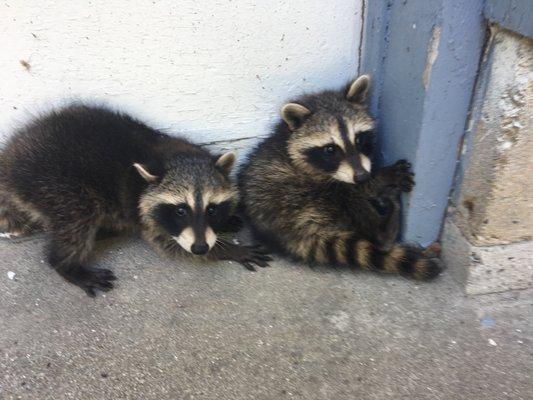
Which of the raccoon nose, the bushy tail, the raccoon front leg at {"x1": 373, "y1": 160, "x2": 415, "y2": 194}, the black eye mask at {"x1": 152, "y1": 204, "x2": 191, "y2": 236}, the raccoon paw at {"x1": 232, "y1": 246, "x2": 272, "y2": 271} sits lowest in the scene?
the raccoon paw at {"x1": 232, "y1": 246, "x2": 272, "y2": 271}

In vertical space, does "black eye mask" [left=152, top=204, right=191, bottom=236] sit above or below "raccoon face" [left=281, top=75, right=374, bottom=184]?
below

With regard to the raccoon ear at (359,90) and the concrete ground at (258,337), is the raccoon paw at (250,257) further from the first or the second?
the raccoon ear at (359,90)

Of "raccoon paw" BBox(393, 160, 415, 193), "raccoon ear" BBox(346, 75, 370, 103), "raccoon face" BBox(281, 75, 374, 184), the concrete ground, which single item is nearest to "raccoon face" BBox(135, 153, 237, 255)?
the concrete ground

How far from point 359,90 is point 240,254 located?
3.17 feet

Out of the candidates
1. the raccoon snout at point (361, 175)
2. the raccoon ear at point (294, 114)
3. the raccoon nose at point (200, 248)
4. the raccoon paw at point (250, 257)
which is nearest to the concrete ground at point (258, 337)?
the raccoon paw at point (250, 257)

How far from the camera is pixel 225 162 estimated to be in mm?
2258

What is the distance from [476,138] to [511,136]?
5.9 inches

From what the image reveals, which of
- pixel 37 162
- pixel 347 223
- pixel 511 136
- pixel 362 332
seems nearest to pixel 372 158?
pixel 347 223

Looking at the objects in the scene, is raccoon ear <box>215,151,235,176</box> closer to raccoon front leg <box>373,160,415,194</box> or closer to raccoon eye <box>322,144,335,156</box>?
raccoon eye <box>322,144,335,156</box>

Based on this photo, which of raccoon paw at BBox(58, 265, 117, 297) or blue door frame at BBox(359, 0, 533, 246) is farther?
raccoon paw at BBox(58, 265, 117, 297)

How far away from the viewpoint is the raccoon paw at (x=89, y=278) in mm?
2105

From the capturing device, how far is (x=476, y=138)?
1.83 meters

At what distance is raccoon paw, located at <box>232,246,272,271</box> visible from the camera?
7.37 ft

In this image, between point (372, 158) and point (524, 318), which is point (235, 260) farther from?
point (524, 318)
